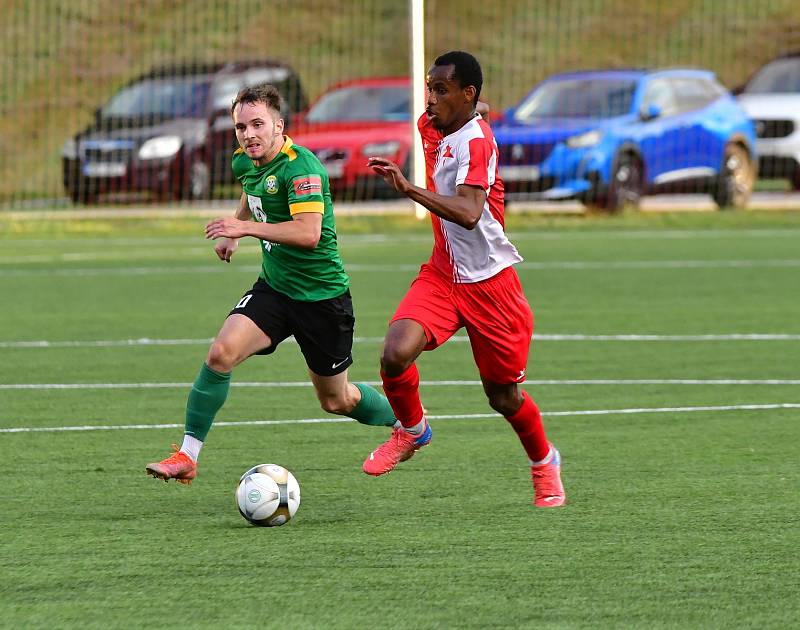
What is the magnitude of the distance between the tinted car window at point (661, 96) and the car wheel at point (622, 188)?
860 mm

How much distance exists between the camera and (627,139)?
22.1m

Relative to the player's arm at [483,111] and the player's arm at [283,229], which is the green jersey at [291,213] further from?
the player's arm at [483,111]

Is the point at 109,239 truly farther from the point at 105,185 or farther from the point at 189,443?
the point at 189,443

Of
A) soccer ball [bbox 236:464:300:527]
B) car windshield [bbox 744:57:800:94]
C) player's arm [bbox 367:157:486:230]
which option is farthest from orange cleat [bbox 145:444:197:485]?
car windshield [bbox 744:57:800:94]

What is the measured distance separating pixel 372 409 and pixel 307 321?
2.00 ft

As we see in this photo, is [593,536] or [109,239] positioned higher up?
[593,536]

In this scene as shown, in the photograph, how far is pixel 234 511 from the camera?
22.0 feet

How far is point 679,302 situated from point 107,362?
5.01 metres

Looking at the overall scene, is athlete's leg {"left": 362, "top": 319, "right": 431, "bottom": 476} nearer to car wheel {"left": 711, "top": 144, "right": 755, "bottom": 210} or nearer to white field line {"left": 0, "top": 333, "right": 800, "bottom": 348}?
white field line {"left": 0, "top": 333, "right": 800, "bottom": 348}

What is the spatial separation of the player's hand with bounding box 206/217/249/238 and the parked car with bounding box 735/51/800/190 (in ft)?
63.6

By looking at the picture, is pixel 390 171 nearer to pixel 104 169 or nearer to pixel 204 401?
pixel 204 401

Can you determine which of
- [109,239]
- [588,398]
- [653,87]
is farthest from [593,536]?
[653,87]

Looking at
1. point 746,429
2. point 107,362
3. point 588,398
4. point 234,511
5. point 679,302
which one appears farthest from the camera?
point 679,302

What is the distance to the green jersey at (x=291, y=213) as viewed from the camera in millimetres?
7141
